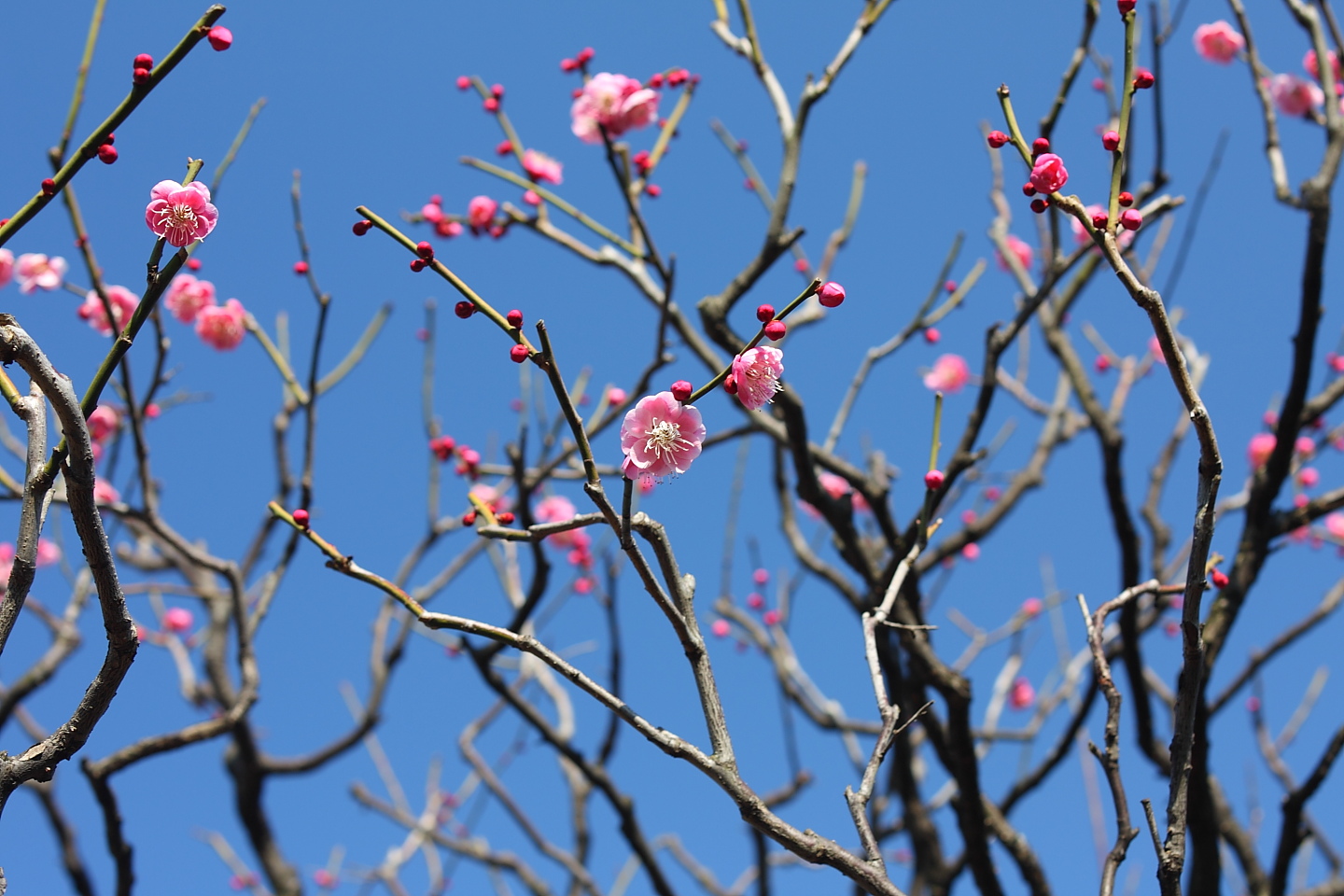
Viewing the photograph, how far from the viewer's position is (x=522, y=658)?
5.49 metres

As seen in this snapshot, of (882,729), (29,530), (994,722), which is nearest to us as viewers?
(29,530)

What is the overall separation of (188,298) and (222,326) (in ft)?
0.55

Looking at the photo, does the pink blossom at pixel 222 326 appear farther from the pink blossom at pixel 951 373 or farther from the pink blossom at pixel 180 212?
the pink blossom at pixel 951 373

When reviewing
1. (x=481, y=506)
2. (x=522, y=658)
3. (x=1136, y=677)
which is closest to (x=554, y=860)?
(x=522, y=658)

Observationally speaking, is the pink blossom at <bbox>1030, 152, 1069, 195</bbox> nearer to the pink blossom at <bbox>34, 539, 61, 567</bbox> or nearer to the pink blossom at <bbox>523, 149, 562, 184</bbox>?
the pink blossom at <bbox>523, 149, 562, 184</bbox>

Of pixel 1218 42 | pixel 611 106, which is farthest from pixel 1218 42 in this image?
pixel 611 106

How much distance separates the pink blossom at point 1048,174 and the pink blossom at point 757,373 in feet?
1.61

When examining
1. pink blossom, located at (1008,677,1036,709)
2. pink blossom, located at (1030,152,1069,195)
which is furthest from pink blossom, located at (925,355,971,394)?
pink blossom, located at (1030,152,1069,195)

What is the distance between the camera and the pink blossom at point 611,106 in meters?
3.37

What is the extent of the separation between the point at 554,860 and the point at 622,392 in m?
2.08

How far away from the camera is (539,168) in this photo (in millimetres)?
3787

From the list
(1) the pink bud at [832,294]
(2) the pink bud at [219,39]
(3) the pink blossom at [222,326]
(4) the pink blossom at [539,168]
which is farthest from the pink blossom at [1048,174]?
(3) the pink blossom at [222,326]

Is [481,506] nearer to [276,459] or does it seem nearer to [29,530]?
[29,530]

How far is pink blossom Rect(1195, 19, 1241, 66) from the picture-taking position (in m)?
5.11
